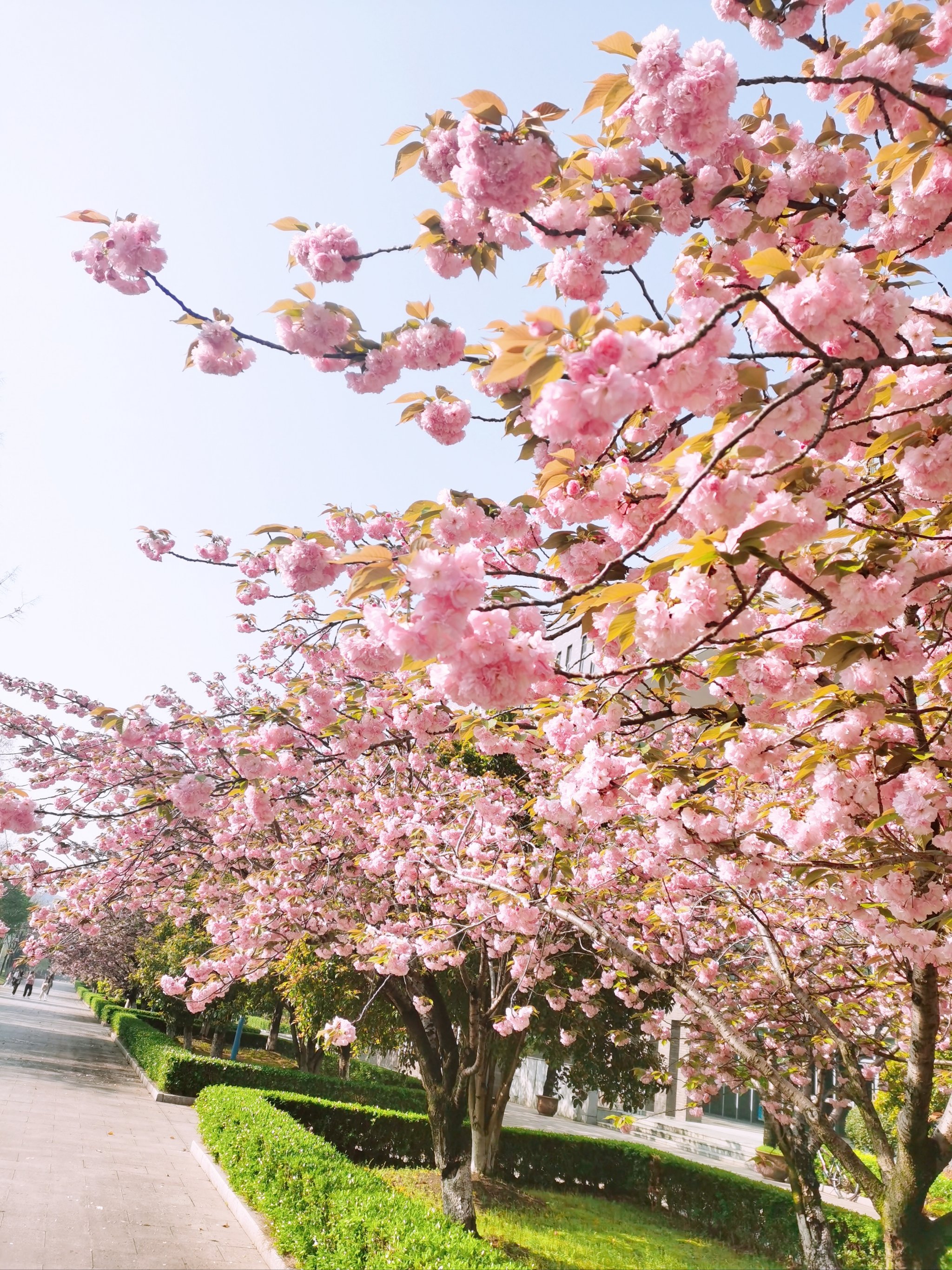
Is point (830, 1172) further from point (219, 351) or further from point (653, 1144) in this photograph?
point (219, 351)

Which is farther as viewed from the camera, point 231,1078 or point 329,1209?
point 231,1078

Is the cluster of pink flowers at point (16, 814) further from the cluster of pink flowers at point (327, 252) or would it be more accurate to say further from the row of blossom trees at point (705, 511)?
the cluster of pink flowers at point (327, 252)

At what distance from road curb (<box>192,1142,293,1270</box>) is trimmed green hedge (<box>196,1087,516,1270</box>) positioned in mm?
71

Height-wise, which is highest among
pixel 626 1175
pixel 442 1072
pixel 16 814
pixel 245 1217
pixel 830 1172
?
pixel 16 814

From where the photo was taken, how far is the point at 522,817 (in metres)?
9.05

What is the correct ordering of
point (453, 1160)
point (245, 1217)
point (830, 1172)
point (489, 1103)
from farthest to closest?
point (489, 1103), point (830, 1172), point (453, 1160), point (245, 1217)

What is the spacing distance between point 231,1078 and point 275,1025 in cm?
754

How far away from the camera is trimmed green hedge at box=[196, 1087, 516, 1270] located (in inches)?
178

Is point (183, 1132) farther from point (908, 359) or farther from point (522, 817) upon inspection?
point (908, 359)

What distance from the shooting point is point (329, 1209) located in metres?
5.48

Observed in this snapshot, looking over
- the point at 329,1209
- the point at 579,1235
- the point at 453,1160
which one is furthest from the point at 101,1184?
the point at 579,1235

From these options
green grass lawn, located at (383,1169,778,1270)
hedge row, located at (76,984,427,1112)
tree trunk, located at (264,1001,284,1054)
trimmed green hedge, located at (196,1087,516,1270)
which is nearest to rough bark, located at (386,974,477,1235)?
green grass lawn, located at (383,1169,778,1270)

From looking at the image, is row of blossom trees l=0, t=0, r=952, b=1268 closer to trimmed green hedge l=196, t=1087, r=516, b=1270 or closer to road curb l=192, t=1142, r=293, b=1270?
trimmed green hedge l=196, t=1087, r=516, b=1270

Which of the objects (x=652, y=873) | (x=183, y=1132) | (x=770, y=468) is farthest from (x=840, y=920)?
(x=183, y=1132)
